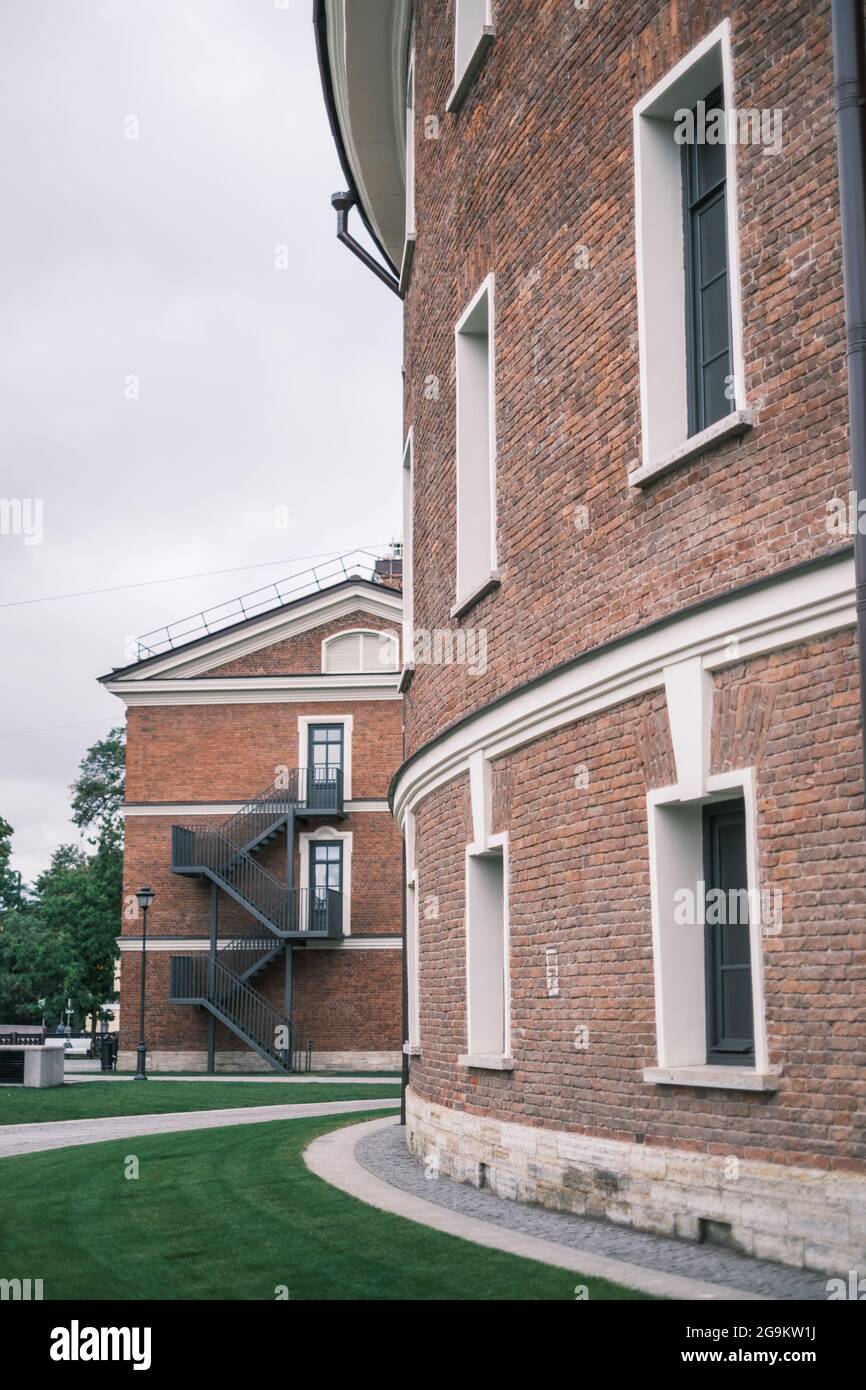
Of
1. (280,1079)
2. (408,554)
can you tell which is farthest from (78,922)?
(408,554)

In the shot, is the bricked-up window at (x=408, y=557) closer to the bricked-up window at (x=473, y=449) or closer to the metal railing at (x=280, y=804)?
the bricked-up window at (x=473, y=449)

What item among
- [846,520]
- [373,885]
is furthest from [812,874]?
[373,885]

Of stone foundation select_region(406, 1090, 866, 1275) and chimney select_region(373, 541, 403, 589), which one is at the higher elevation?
chimney select_region(373, 541, 403, 589)

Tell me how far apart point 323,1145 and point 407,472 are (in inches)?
296

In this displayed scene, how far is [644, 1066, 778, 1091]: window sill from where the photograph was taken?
7438 millimetres

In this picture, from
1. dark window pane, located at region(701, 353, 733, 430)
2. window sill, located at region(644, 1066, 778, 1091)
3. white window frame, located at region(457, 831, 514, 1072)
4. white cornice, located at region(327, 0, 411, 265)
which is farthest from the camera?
white cornice, located at region(327, 0, 411, 265)

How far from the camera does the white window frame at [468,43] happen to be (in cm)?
1198

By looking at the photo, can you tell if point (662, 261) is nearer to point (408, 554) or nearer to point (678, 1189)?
point (678, 1189)

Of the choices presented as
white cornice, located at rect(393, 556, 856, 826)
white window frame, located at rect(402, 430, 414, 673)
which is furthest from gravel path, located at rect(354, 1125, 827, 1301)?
white window frame, located at rect(402, 430, 414, 673)

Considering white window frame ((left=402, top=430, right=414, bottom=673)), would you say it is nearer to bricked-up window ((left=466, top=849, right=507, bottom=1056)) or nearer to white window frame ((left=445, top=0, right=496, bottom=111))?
bricked-up window ((left=466, top=849, right=507, bottom=1056))

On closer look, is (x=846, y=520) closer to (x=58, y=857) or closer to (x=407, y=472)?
(x=407, y=472)

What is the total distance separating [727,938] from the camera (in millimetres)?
8516

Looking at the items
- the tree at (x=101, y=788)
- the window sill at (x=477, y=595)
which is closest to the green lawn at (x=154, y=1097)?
the window sill at (x=477, y=595)

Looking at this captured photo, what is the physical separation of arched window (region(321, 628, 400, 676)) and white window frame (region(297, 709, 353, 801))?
119cm
